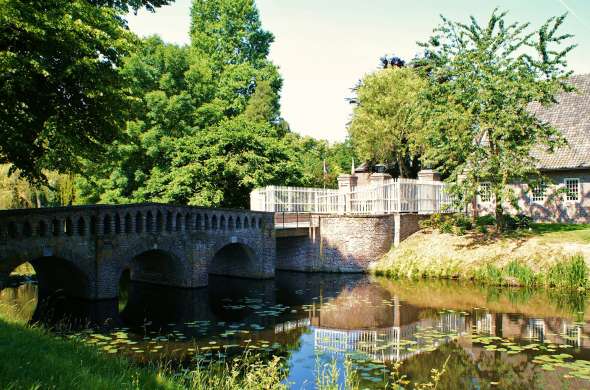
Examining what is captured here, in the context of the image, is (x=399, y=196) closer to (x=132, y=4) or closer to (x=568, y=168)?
(x=568, y=168)

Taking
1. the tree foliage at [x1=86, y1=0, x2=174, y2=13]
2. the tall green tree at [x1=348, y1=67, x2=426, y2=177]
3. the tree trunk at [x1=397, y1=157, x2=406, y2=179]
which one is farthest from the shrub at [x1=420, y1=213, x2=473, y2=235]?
the tree foliage at [x1=86, y1=0, x2=174, y2=13]

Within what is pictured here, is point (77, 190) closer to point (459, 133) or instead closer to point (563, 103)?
point (459, 133)

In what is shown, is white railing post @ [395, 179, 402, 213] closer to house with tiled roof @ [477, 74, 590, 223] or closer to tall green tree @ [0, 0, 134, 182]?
house with tiled roof @ [477, 74, 590, 223]

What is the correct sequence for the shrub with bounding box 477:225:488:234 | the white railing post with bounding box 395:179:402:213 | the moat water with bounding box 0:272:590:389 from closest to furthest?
the moat water with bounding box 0:272:590:389 < the shrub with bounding box 477:225:488:234 < the white railing post with bounding box 395:179:402:213

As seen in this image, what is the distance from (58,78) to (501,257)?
18.3 m

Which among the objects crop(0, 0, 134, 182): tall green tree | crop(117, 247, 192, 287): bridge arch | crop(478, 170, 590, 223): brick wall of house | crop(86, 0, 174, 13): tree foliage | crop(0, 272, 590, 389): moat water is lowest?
crop(0, 272, 590, 389): moat water

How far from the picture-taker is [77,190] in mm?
31875

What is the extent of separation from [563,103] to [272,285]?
69.1 ft

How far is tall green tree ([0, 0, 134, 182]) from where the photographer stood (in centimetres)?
1139

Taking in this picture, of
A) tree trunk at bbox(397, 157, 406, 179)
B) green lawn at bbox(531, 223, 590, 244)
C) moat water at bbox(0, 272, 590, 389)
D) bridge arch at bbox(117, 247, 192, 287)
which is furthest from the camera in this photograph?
tree trunk at bbox(397, 157, 406, 179)

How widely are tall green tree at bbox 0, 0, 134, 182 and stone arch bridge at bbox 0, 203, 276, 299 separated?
2.77m

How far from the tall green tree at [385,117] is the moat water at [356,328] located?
1762 centimetres

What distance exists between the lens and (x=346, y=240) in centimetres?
2664

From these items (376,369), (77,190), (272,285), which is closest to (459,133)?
(272,285)
